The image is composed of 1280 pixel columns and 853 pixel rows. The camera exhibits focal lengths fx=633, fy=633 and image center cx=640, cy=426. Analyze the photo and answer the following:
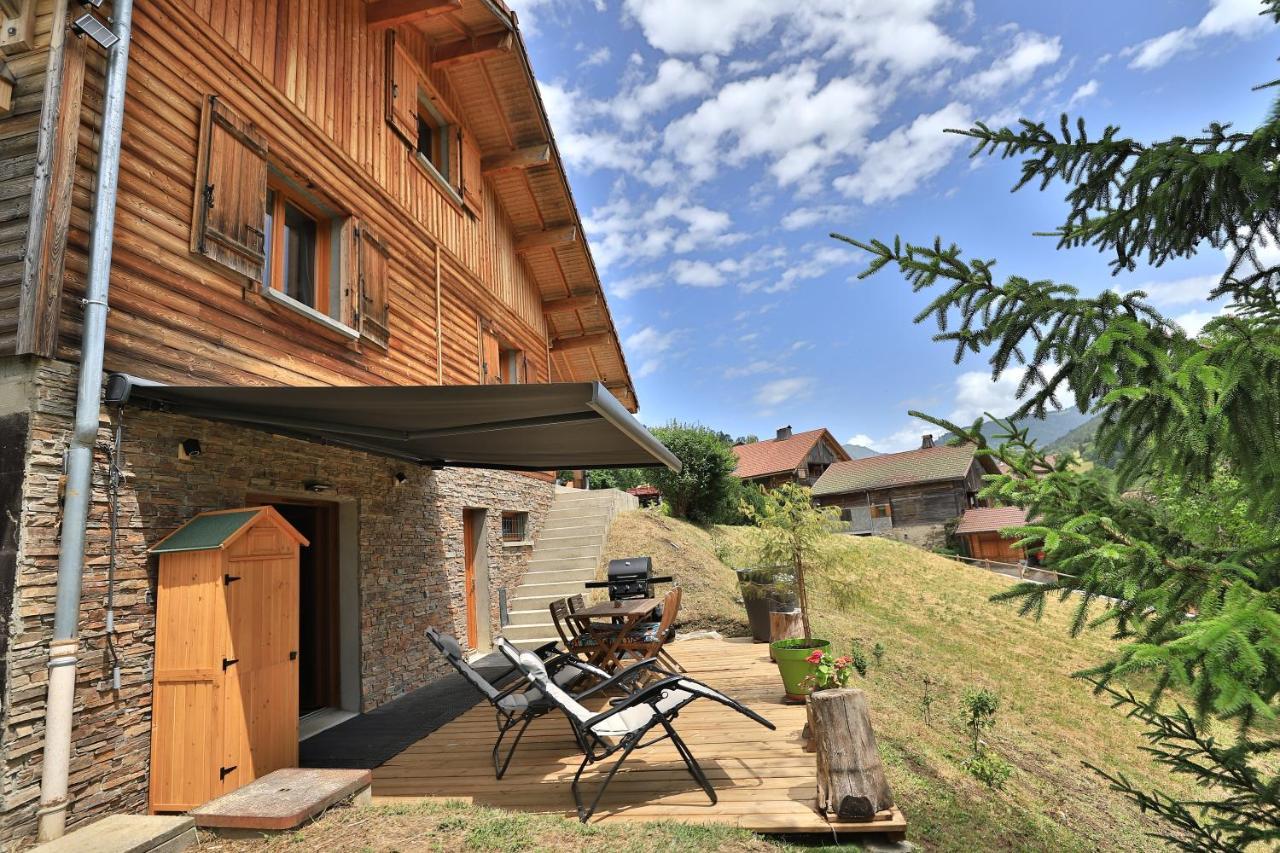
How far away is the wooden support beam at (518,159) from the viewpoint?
9938mm

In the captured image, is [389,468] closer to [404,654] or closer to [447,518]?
[447,518]

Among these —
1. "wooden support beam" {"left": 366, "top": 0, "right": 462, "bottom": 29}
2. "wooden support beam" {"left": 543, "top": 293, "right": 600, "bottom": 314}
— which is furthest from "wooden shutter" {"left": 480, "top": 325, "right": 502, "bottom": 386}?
"wooden support beam" {"left": 366, "top": 0, "right": 462, "bottom": 29}

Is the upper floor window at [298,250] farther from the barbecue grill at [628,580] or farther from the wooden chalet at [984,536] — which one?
the wooden chalet at [984,536]

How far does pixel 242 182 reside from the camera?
5.03 meters

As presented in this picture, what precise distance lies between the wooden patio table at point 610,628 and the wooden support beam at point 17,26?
233 inches

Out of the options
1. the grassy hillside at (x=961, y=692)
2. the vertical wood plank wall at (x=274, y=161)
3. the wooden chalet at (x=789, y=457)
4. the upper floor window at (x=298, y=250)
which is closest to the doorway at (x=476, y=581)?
the vertical wood plank wall at (x=274, y=161)

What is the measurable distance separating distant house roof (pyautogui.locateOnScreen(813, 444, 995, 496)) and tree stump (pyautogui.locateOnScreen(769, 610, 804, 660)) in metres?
27.5

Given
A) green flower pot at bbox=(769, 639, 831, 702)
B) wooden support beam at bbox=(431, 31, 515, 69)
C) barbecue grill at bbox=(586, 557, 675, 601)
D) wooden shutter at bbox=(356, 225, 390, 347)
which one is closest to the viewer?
green flower pot at bbox=(769, 639, 831, 702)

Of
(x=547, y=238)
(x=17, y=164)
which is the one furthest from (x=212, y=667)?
(x=547, y=238)

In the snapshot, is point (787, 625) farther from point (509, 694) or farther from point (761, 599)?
point (509, 694)

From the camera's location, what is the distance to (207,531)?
13.2 ft

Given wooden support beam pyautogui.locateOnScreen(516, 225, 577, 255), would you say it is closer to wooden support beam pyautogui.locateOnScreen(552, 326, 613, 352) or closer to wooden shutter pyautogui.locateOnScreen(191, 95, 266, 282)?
wooden support beam pyautogui.locateOnScreen(552, 326, 613, 352)

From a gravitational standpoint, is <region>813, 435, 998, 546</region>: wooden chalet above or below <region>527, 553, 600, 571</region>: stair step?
above

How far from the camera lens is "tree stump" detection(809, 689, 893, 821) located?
3502 mm
